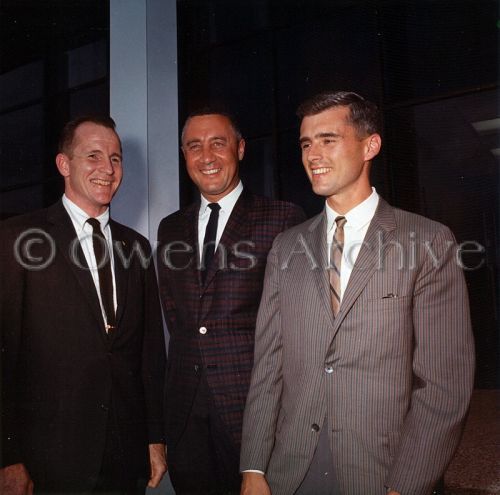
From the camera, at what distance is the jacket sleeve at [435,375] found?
1.45m

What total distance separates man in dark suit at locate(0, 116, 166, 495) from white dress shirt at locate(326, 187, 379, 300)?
2.89 feet

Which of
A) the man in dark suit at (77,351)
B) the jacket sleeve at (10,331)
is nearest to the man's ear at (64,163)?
the man in dark suit at (77,351)

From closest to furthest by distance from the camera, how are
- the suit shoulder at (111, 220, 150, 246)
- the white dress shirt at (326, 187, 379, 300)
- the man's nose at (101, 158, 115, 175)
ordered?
the white dress shirt at (326, 187, 379, 300)
the man's nose at (101, 158, 115, 175)
the suit shoulder at (111, 220, 150, 246)

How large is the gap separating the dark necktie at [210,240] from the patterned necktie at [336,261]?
2.03 ft

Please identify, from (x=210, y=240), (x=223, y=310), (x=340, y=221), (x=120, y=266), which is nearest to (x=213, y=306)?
(x=223, y=310)

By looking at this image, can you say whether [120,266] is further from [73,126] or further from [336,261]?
[336,261]

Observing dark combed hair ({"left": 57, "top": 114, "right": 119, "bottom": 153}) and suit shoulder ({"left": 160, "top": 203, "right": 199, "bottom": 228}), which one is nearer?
dark combed hair ({"left": 57, "top": 114, "right": 119, "bottom": 153})

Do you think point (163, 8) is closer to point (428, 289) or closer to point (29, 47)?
point (29, 47)

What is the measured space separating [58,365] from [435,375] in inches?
52.3

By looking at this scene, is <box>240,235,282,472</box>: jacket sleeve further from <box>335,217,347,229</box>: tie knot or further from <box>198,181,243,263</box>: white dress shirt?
<box>198,181,243,263</box>: white dress shirt

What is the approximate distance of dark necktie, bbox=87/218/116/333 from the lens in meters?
2.05

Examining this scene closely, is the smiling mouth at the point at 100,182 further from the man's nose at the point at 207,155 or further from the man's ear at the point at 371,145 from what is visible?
the man's ear at the point at 371,145

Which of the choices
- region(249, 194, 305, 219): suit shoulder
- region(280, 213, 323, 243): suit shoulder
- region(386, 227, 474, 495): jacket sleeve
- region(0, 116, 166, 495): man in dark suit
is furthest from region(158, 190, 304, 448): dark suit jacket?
region(386, 227, 474, 495): jacket sleeve

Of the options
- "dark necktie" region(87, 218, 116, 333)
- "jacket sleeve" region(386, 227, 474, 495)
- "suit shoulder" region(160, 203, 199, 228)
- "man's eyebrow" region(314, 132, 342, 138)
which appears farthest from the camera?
"suit shoulder" region(160, 203, 199, 228)
